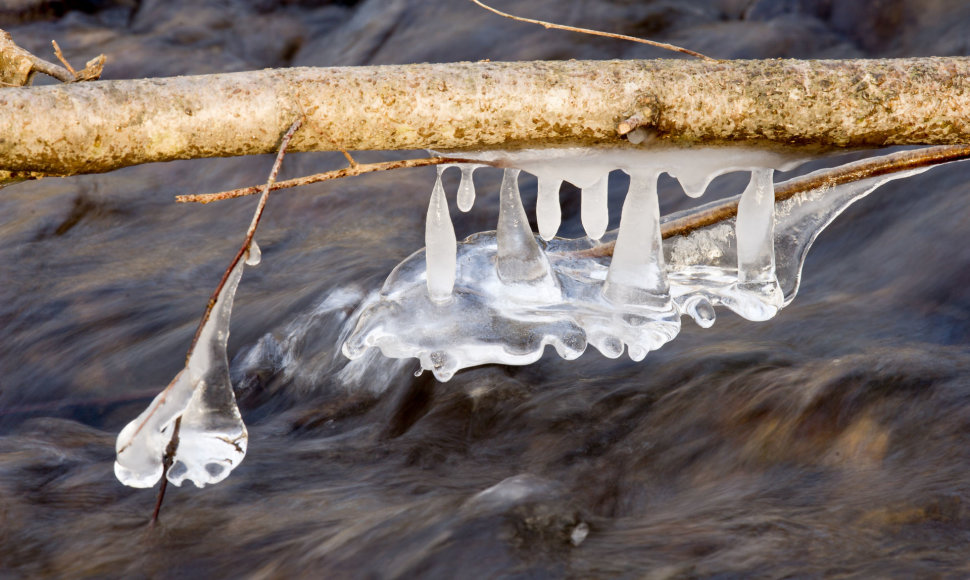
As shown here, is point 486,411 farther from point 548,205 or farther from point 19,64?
point 19,64

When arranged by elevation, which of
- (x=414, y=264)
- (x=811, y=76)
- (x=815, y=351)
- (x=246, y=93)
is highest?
(x=811, y=76)

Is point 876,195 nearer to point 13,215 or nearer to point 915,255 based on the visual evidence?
point 915,255

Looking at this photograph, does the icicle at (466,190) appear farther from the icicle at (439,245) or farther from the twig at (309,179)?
the twig at (309,179)

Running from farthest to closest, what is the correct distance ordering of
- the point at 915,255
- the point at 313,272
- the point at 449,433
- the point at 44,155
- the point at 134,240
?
the point at 134,240 → the point at 313,272 → the point at 915,255 → the point at 449,433 → the point at 44,155

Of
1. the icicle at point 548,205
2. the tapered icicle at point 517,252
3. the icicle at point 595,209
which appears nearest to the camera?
the icicle at point 548,205

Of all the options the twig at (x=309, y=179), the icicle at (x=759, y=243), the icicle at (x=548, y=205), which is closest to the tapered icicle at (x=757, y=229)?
the icicle at (x=759, y=243)

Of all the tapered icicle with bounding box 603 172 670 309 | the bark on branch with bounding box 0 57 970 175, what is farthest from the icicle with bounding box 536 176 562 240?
the bark on branch with bounding box 0 57 970 175

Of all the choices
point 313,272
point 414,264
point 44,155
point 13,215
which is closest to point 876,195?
point 414,264

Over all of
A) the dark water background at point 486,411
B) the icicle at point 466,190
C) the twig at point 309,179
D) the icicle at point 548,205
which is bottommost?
the dark water background at point 486,411
